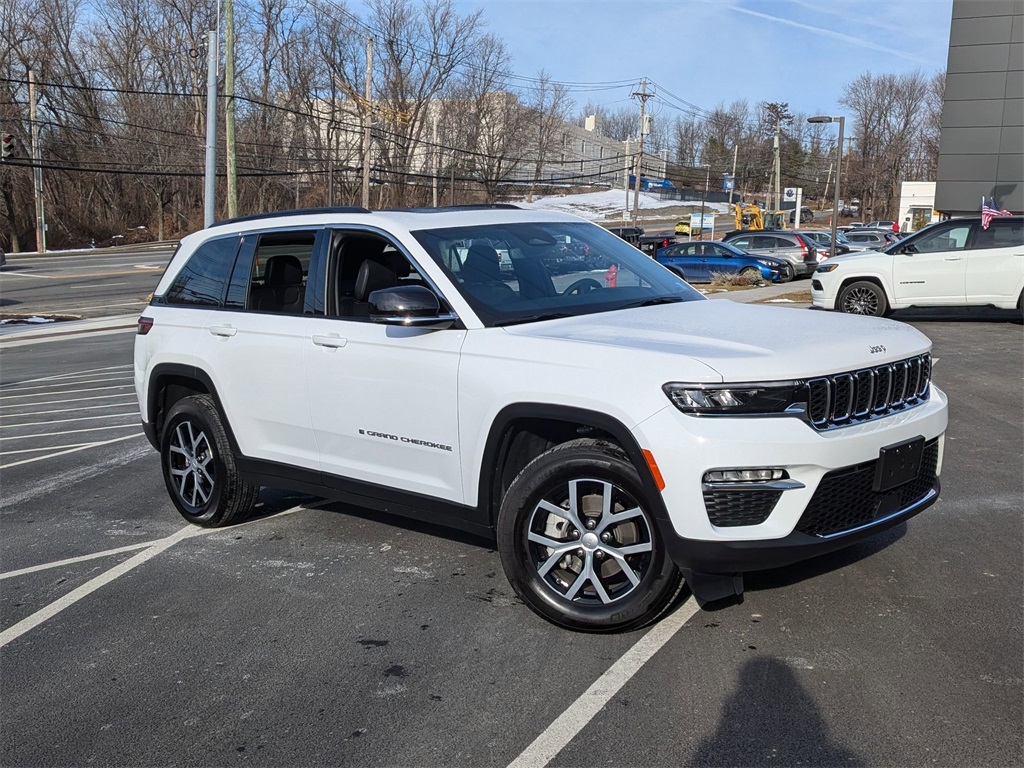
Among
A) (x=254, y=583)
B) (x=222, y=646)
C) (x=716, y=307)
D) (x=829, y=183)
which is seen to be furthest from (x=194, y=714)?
(x=829, y=183)

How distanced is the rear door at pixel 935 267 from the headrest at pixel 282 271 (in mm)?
13278

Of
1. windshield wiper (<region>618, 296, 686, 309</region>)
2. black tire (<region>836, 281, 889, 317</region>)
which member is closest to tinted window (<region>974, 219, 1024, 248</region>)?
black tire (<region>836, 281, 889, 317</region>)

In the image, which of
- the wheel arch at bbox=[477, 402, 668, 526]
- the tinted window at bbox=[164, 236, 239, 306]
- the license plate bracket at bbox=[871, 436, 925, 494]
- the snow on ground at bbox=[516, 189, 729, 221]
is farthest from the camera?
the snow on ground at bbox=[516, 189, 729, 221]

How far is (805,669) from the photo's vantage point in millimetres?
3699

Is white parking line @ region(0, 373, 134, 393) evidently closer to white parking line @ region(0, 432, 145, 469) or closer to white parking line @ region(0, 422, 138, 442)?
white parking line @ region(0, 422, 138, 442)

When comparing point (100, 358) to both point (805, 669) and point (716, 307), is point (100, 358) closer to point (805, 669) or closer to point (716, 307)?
point (716, 307)

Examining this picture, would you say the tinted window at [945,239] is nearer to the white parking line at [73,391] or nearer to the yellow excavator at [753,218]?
the white parking line at [73,391]

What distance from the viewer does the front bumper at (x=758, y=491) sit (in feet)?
11.7

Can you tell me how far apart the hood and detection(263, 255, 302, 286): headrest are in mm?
1780

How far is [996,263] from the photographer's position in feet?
50.8

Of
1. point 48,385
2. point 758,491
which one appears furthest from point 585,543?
point 48,385

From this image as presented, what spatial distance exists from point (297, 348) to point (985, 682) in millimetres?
3530

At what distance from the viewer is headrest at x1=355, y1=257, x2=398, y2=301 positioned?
5078 millimetres

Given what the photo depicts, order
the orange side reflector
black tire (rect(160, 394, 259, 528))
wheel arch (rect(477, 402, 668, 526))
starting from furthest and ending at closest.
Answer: black tire (rect(160, 394, 259, 528)) → wheel arch (rect(477, 402, 668, 526)) → the orange side reflector
